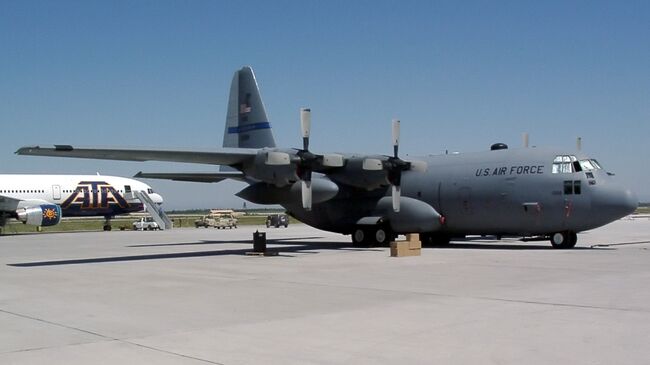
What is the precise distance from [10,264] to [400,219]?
13.3 metres

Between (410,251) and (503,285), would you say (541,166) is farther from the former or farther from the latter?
(503,285)

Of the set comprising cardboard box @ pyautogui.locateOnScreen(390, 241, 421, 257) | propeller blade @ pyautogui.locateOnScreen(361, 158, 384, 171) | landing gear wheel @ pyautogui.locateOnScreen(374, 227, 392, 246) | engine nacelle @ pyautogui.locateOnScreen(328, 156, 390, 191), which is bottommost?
cardboard box @ pyautogui.locateOnScreen(390, 241, 421, 257)

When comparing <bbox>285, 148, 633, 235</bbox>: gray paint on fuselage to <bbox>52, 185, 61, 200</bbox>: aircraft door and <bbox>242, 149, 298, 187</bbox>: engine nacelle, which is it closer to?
<bbox>242, 149, 298, 187</bbox>: engine nacelle

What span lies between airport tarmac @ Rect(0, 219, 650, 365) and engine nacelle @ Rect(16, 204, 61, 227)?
2579 centimetres

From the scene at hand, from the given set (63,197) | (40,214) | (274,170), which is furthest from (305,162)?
(63,197)

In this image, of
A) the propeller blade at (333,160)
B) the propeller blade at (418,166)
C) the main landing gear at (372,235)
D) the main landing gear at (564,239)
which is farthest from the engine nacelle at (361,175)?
the main landing gear at (564,239)

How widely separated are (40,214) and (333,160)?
2573 cm

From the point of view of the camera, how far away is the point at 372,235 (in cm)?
2672

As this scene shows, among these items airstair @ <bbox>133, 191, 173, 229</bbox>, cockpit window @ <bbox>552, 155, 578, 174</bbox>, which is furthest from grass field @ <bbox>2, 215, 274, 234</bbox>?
cockpit window @ <bbox>552, 155, 578, 174</bbox>

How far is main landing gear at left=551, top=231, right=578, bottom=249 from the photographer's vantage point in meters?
23.7

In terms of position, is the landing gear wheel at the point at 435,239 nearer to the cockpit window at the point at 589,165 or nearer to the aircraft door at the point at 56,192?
the cockpit window at the point at 589,165

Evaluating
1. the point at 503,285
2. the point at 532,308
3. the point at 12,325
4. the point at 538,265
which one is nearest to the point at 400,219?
the point at 538,265

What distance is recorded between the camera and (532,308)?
1027 cm

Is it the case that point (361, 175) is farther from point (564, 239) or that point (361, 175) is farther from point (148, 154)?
point (148, 154)
